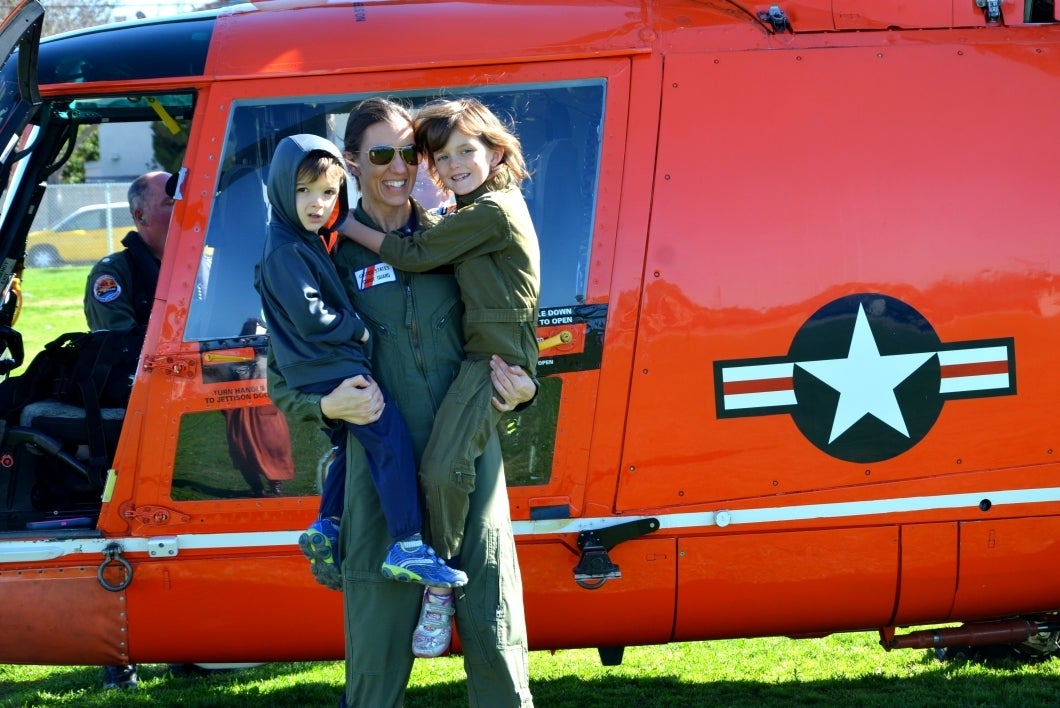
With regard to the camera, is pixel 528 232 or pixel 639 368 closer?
pixel 528 232

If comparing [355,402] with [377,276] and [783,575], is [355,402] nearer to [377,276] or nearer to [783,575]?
[377,276]

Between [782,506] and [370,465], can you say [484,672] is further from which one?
[782,506]

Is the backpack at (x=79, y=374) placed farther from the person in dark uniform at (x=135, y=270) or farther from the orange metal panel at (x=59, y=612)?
the orange metal panel at (x=59, y=612)

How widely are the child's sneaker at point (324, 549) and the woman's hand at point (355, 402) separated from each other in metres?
0.34

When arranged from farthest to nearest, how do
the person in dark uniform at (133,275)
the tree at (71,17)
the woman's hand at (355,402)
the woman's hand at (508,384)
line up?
1. the tree at (71,17)
2. the person in dark uniform at (133,275)
3. the woman's hand at (508,384)
4. the woman's hand at (355,402)

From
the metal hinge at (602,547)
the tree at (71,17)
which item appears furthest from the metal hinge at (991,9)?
the tree at (71,17)

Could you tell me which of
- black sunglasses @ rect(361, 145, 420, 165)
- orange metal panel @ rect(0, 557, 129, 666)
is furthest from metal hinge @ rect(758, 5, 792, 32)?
orange metal panel @ rect(0, 557, 129, 666)

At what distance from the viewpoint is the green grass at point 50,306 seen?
1243 centimetres

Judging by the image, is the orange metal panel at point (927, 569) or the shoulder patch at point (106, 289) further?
the shoulder patch at point (106, 289)

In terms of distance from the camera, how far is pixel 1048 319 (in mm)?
3553

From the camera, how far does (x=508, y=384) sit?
9.20 ft

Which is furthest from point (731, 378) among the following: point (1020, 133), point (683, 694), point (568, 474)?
point (683, 694)

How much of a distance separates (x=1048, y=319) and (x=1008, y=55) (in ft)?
2.80

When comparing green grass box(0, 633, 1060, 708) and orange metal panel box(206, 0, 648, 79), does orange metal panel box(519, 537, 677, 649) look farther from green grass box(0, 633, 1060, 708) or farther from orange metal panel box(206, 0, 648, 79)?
orange metal panel box(206, 0, 648, 79)
